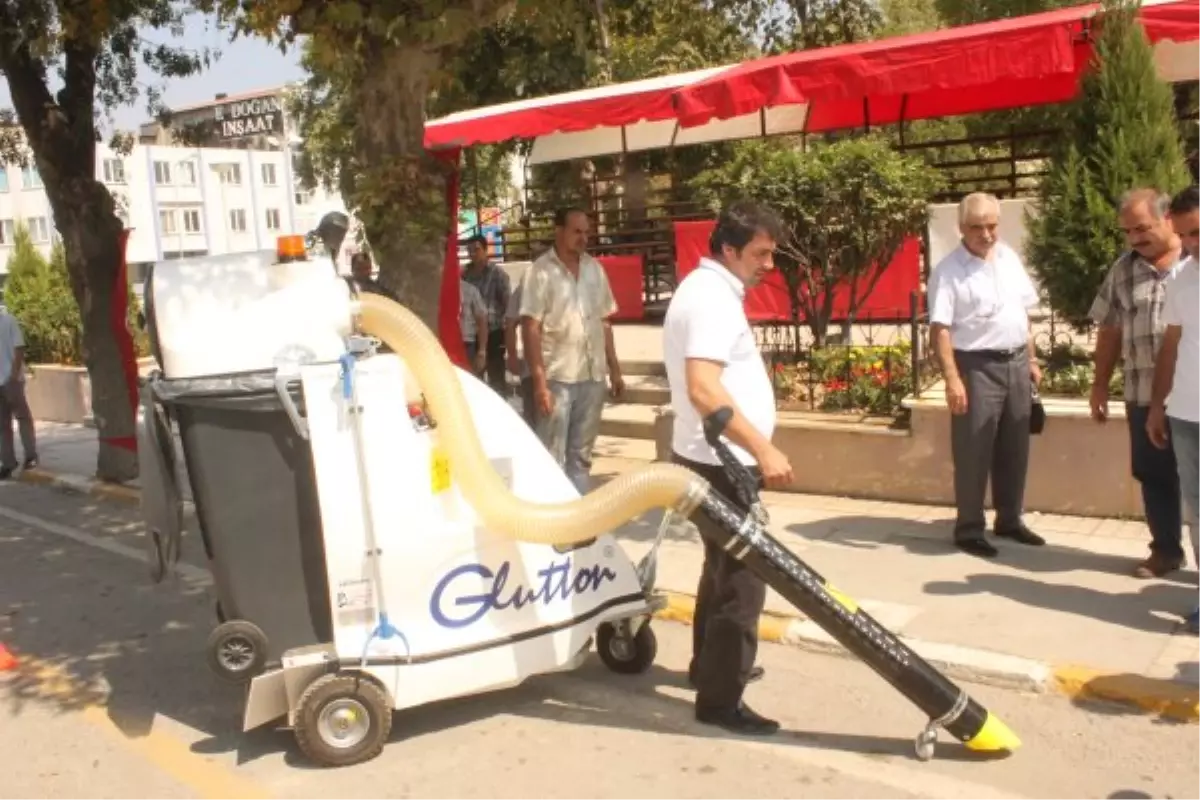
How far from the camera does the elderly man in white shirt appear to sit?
568cm

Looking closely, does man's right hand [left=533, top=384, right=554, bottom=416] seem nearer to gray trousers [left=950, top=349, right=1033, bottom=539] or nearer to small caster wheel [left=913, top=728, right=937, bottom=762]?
gray trousers [left=950, top=349, right=1033, bottom=539]

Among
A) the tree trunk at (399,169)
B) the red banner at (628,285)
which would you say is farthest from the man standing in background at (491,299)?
the red banner at (628,285)

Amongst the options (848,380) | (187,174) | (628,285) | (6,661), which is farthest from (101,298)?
(187,174)

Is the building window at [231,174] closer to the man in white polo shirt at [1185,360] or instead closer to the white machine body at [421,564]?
the white machine body at [421,564]

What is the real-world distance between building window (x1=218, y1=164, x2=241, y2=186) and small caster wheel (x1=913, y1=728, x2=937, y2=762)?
70.5 metres

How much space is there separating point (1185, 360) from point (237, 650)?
368 centimetres

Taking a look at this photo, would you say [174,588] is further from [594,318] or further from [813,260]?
[813,260]

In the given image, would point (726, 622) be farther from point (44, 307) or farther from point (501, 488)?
point (44, 307)

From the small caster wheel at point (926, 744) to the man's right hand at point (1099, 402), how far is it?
236cm

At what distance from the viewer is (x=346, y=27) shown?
5.40 m

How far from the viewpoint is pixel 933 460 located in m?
6.83

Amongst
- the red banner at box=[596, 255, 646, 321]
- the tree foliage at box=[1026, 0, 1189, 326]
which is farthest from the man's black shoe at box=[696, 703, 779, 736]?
the red banner at box=[596, 255, 646, 321]

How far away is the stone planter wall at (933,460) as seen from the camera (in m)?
6.27

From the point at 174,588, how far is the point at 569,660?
3273mm
